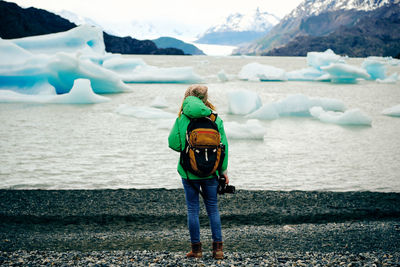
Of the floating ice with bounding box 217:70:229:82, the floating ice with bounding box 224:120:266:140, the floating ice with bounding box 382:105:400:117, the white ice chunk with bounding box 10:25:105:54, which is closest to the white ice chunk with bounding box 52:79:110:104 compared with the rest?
the white ice chunk with bounding box 10:25:105:54

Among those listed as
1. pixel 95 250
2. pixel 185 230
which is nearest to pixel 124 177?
pixel 185 230

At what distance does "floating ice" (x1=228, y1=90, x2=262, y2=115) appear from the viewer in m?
14.6

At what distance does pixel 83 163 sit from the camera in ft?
25.9

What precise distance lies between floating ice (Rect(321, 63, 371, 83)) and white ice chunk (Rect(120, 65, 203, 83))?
9338mm

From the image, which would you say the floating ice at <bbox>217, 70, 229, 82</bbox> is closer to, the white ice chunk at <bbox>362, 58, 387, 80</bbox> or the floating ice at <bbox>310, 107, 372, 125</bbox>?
the white ice chunk at <bbox>362, 58, 387, 80</bbox>

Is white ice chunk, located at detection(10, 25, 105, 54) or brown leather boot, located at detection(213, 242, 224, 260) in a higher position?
white ice chunk, located at detection(10, 25, 105, 54)

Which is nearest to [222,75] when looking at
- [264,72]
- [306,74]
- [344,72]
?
[264,72]

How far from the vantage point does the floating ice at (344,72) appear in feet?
91.8

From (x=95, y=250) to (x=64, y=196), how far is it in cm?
196

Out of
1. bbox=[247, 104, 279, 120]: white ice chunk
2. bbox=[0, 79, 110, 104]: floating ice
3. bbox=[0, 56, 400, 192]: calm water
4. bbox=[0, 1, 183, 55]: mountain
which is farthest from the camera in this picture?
bbox=[0, 1, 183, 55]: mountain

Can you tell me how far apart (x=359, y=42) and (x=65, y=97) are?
181 meters

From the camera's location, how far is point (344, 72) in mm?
29500

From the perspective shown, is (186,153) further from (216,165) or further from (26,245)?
(26,245)

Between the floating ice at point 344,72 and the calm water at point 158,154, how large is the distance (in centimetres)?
1373
